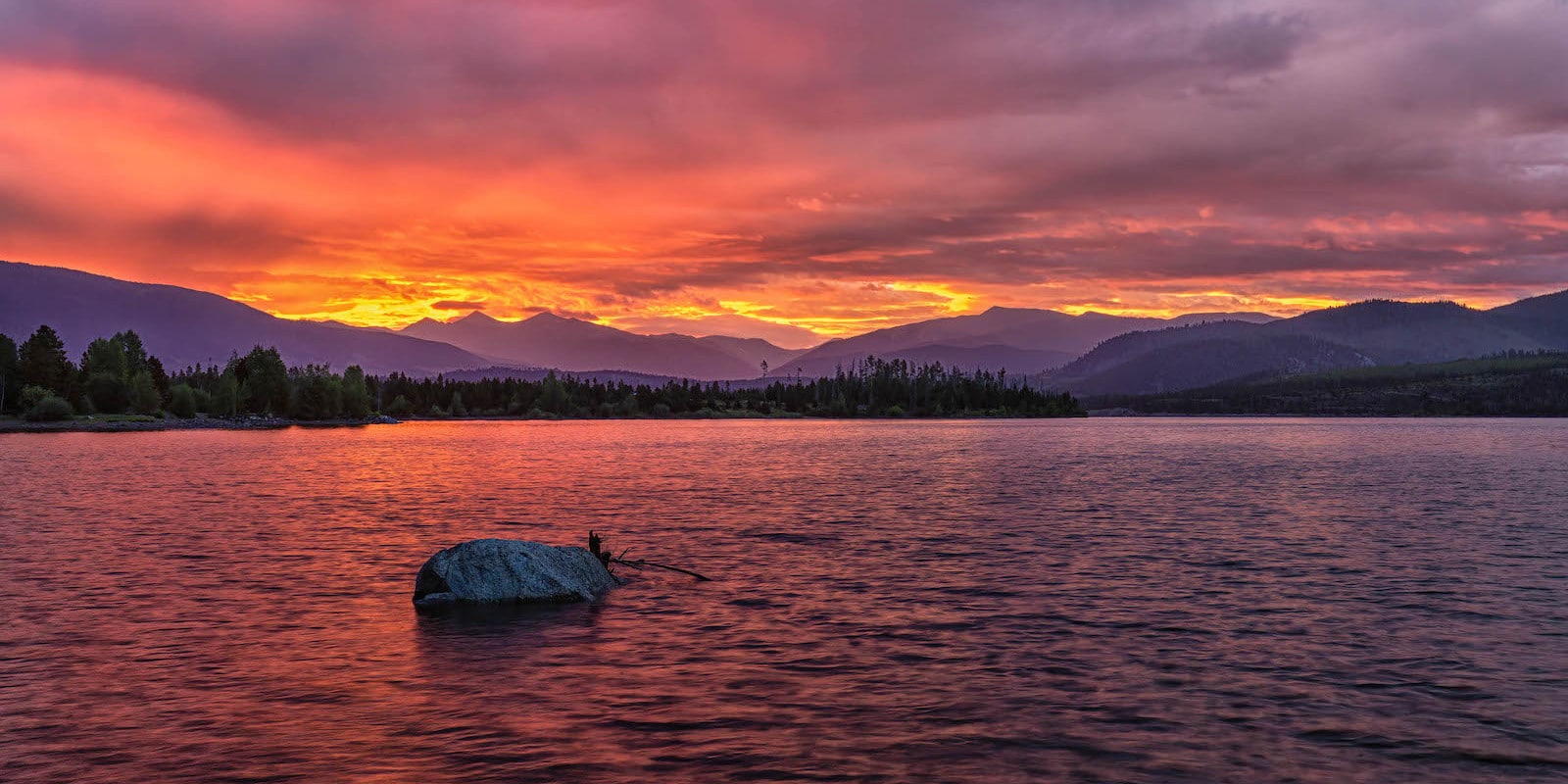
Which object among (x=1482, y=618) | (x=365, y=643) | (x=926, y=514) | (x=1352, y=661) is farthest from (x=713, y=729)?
(x=926, y=514)

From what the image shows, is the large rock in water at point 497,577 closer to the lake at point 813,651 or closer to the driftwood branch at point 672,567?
the lake at point 813,651

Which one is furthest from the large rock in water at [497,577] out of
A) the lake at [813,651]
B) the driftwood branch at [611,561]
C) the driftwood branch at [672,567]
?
the driftwood branch at [672,567]

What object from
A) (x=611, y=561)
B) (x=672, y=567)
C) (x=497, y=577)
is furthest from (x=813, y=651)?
(x=611, y=561)

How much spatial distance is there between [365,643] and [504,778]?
501 inches

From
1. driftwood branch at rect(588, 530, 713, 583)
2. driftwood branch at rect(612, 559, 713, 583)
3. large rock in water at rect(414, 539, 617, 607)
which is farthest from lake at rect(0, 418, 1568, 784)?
large rock in water at rect(414, 539, 617, 607)

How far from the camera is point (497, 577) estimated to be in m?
35.0

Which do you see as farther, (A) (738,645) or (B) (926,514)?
(B) (926,514)

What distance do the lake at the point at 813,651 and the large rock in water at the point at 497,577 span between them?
130 cm

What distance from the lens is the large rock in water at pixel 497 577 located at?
34.5 m

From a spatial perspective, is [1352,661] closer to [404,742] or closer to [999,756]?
[999,756]

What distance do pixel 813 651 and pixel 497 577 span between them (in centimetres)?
1278

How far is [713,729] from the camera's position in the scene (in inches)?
826

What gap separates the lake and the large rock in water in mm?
1302

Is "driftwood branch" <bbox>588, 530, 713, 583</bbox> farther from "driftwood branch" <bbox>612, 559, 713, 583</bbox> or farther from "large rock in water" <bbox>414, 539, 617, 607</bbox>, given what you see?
"large rock in water" <bbox>414, 539, 617, 607</bbox>
